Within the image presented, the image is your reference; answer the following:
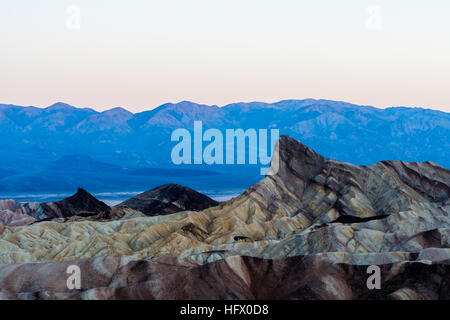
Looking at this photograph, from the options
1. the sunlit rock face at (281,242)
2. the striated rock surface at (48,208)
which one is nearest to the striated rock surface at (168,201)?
the striated rock surface at (48,208)

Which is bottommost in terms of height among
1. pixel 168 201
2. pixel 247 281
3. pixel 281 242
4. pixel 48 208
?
pixel 48 208

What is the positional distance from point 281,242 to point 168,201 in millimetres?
74025

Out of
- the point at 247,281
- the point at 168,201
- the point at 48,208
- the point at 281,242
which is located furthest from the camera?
the point at 168,201

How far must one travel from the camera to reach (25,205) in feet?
449

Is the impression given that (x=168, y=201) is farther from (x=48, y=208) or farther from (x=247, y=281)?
(x=247, y=281)

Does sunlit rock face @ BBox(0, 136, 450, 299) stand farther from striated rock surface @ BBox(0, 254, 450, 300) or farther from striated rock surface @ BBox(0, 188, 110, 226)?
striated rock surface @ BBox(0, 188, 110, 226)

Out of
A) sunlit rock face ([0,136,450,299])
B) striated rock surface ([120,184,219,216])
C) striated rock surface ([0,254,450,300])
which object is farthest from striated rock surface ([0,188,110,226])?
striated rock surface ([0,254,450,300])

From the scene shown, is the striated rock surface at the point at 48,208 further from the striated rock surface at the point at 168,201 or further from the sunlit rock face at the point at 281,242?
the sunlit rock face at the point at 281,242

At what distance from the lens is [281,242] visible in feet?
235

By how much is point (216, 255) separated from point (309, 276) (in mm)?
21975

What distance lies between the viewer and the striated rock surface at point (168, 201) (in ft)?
456

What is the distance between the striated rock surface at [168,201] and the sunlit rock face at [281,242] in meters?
20.0

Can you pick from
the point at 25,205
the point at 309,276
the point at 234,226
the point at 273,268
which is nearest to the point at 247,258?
the point at 273,268

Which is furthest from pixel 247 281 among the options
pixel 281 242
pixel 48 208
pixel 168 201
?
pixel 48 208
